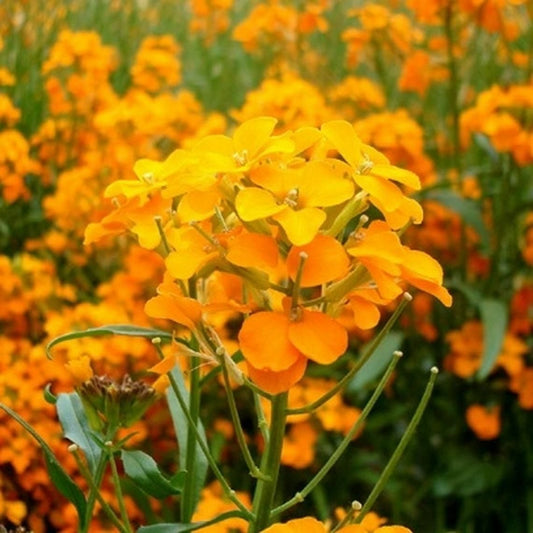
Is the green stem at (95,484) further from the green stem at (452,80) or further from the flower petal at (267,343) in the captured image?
the green stem at (452,80)

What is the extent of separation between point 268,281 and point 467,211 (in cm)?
129

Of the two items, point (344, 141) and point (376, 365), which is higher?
point (344, 141)

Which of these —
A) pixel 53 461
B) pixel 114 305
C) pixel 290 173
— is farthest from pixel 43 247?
pixel 290 173

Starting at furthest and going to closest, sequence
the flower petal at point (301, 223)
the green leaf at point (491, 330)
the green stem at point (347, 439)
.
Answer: the green leaf at point (491, 330) < the green stem at point (347, 439) < the flower petal at point (301, 223)

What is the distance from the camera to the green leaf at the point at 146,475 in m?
0.92

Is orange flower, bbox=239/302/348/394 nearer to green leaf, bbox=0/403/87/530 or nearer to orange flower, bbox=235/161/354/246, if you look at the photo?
orange flower, bbox=235/161/354/246

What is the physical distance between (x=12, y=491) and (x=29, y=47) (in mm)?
1318

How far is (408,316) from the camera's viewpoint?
2152 mm

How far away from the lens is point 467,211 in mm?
2072

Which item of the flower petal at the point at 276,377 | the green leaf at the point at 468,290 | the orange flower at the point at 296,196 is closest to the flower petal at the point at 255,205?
the orange flower at the point at 296,196

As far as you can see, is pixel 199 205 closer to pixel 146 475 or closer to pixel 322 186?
pixel 322 186

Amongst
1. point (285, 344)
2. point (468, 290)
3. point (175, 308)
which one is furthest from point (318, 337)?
point (468, 290)

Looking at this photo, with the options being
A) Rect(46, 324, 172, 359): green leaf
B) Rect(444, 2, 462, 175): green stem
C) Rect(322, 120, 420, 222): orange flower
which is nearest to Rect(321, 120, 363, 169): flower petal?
Rect(322, 120, 420, 222): orange flower

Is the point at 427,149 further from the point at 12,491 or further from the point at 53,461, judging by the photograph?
the point at 53,461
